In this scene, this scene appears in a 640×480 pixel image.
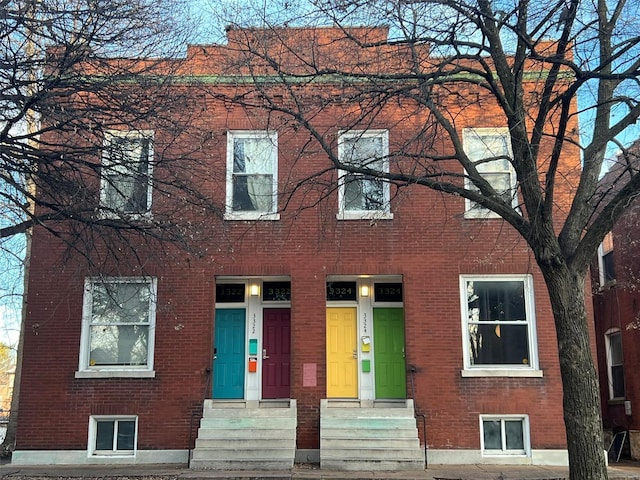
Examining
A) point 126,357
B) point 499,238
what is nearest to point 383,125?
point 499,238

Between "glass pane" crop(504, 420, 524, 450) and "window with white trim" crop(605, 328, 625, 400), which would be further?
"window with white trim" crop(605, 328, 625, 400)

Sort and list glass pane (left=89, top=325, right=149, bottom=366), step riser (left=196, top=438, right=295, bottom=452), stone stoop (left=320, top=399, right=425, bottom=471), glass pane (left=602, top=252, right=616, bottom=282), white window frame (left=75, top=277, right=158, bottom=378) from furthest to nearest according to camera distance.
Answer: glass pane (left=602, top=252, right=616, bottom=282) < glass pane (left=89, top=325, right=149, bottom=366) < white window frame (left=75, top=277, right=158, bottom=378) < step riser (left=196, top=438, right=295, bottom=452) < stone stoop (left=320, top=399, right=425, bottom=471)

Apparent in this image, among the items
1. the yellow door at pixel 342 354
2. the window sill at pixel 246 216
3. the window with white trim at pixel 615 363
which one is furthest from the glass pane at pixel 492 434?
the window sill at pixel 246 216

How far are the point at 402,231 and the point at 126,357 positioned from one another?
239 inches

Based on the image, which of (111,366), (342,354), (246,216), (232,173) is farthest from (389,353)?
(111,366)

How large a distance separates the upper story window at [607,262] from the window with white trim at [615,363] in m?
1.41

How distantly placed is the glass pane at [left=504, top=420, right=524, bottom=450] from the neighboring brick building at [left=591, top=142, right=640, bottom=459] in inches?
159

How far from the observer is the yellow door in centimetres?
1315

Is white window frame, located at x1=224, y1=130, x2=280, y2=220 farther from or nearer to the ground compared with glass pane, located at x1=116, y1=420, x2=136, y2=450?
farther from the ground

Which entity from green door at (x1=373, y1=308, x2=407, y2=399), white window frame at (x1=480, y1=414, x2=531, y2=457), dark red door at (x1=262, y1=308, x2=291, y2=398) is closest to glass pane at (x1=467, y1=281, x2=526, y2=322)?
green door at (x1=373, y1=308, x2=407, y2=399)

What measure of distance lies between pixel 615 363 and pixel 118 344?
12.3 meters

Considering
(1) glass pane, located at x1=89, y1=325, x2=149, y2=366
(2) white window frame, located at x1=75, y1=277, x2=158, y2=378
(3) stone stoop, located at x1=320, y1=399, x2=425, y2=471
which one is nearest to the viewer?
(3) stone stoop, located at x1=320, y1=399, x2=425, y2=471

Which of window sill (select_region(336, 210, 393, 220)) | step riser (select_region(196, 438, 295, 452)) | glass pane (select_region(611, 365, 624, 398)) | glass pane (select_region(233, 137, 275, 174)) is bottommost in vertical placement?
step riser (select_region(196, 438, 295, 452))

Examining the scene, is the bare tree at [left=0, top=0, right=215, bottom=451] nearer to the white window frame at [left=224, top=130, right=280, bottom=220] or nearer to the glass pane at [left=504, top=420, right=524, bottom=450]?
the white window frame at [left=224, top=130, right=280, bottom=220]
